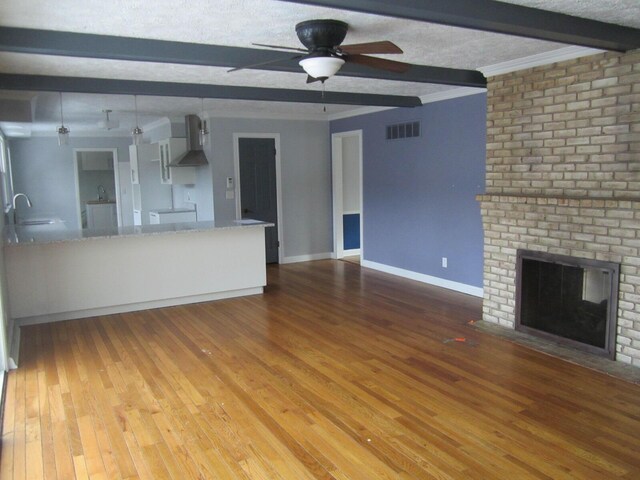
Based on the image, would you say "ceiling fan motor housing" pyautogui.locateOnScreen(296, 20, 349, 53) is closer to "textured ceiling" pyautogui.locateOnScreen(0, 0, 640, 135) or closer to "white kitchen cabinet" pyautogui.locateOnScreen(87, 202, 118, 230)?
"textured ceiling" pyautogui.locateOnScreen(0, 0, 640, 135)

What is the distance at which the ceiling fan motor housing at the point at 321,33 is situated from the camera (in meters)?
3.04

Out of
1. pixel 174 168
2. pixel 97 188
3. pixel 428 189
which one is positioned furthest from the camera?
pixel 97 188

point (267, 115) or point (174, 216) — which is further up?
point (267, 115)

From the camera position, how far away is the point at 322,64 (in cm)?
297

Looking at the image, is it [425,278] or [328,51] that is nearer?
[328,51]

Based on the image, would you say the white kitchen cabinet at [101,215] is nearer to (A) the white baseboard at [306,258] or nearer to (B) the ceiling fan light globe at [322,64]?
(A) the white baseboard at [306,258]

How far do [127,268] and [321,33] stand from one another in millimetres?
3440

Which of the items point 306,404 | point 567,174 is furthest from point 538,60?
point 306,404

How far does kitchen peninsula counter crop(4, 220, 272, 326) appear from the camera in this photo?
4.93 m

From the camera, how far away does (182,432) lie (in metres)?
2.95

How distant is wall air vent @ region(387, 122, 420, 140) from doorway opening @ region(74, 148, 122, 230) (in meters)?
6.65

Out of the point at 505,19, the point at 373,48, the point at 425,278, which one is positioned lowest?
the point at 425,278

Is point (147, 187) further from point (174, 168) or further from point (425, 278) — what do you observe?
point (425, 278)

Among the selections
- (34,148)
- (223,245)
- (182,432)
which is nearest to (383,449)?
(182,432)
